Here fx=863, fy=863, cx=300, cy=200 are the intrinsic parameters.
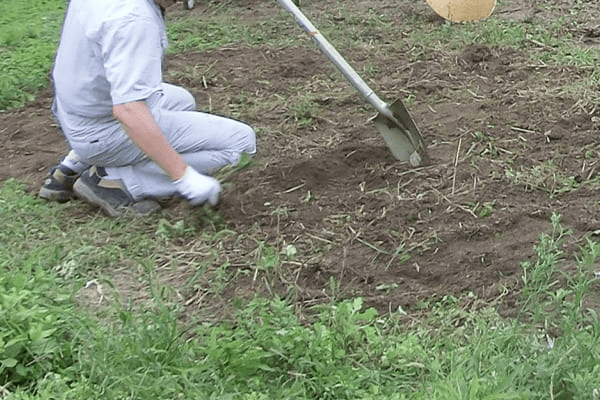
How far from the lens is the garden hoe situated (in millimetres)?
4160

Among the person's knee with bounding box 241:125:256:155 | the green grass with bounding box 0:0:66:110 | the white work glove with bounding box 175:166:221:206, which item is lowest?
the green grass with bounding box 0:0:66:110

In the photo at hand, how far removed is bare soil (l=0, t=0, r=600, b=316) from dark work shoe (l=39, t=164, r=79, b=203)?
0.64 ft

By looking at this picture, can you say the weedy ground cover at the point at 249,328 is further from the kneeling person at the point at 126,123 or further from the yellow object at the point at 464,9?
the yellow object at the point at 464,9

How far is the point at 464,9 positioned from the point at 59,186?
3323mm

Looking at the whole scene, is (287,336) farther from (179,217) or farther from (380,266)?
(179,217)

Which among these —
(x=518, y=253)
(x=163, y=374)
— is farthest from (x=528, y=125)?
(x=163, y=374)

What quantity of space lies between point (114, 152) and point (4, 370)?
4.65 feet

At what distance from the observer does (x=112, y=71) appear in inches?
131

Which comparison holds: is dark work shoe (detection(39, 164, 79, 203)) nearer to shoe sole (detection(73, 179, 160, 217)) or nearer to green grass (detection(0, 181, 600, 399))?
shoe sole (detection(73, 179, 160, 217))

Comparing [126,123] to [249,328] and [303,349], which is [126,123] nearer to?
[249,328]

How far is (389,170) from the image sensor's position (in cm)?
405

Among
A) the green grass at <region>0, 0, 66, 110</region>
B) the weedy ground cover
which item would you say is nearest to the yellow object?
the weedy ground cover

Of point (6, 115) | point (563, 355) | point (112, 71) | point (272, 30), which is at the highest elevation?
point (112, 71)

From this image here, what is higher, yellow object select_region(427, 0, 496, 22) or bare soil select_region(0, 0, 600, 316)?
bare soil select_region(0, 0, 600, 316)
